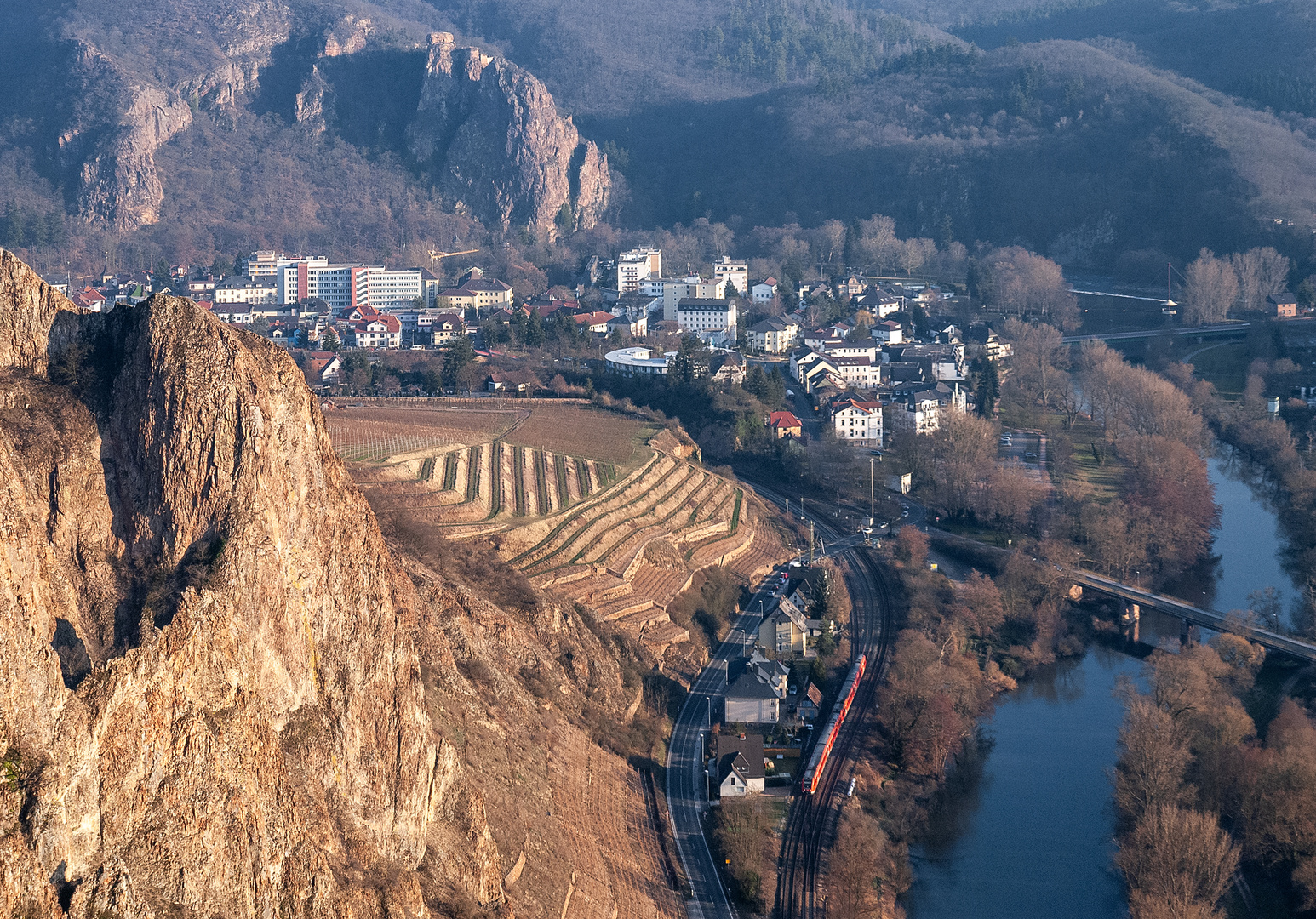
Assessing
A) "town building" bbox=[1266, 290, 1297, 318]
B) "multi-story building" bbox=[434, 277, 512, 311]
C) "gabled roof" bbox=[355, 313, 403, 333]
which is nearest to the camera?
"gabled roof" bbox=[355, 313, 403, 333]

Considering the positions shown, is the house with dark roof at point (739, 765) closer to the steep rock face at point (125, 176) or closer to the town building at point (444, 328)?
the town building at point (444, 328)

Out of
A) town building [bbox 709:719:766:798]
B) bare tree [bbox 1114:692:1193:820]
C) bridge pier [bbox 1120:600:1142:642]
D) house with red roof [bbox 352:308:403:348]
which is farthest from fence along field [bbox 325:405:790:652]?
house with red roof [bbox 352:308:403:348]

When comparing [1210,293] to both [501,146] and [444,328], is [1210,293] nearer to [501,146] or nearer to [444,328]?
[444,328]

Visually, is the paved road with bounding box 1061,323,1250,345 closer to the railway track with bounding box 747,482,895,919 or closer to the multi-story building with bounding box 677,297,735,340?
the multi-story building with bounding box 677,297,735,340

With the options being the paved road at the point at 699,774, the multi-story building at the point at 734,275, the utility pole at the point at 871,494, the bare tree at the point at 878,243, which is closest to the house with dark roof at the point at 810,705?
the paved road at the point at 699,774

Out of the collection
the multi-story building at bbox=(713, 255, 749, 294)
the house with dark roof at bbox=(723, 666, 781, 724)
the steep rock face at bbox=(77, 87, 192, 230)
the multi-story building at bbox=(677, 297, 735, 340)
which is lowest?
the house with dark roof at bbox=(723, 666, 781, 724)
